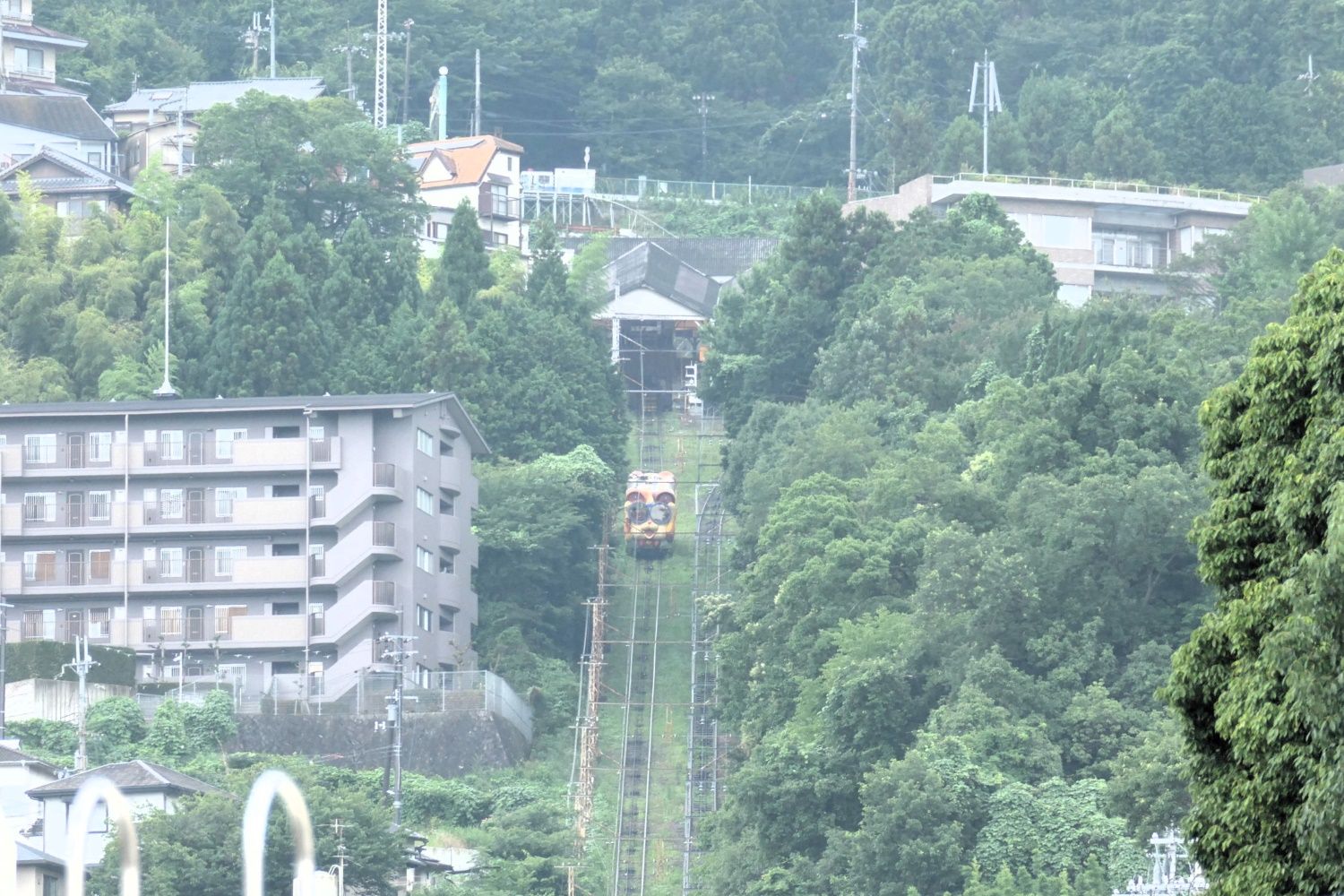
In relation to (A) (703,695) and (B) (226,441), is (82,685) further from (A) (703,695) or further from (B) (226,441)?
(A) (703,695)

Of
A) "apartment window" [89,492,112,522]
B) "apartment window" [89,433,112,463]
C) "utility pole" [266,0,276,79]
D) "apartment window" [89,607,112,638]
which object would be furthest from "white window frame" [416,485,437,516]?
"utility pole" [266,0,276,79]

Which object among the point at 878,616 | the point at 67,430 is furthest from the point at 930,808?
the point at 67,430

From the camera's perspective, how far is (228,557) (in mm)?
77938

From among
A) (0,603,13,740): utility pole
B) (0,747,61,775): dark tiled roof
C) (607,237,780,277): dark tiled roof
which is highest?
(607,237,780,277): dark tiled roof

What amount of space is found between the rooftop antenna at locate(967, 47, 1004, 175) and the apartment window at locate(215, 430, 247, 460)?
108 ft

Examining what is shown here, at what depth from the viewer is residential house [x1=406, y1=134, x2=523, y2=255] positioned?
111250 millimetres

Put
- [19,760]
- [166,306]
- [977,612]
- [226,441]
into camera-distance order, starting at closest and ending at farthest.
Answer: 1. [977,612]
2. [19,760]
3. [226,441]
4. [166,306]

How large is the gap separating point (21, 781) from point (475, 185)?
169ft

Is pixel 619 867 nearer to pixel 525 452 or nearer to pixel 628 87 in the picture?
pixel 525 452

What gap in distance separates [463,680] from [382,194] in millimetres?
31522

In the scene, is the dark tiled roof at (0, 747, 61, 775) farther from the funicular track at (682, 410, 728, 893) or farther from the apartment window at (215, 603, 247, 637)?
the funicular track at (682, 410, 728, 893)

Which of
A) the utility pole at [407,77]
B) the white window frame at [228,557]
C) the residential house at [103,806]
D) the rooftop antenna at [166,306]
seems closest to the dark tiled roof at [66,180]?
the rooftop antenna at [166,306]

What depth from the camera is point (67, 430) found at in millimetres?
78875

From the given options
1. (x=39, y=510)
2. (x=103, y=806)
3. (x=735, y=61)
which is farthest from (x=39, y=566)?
(x=735, y=61)
